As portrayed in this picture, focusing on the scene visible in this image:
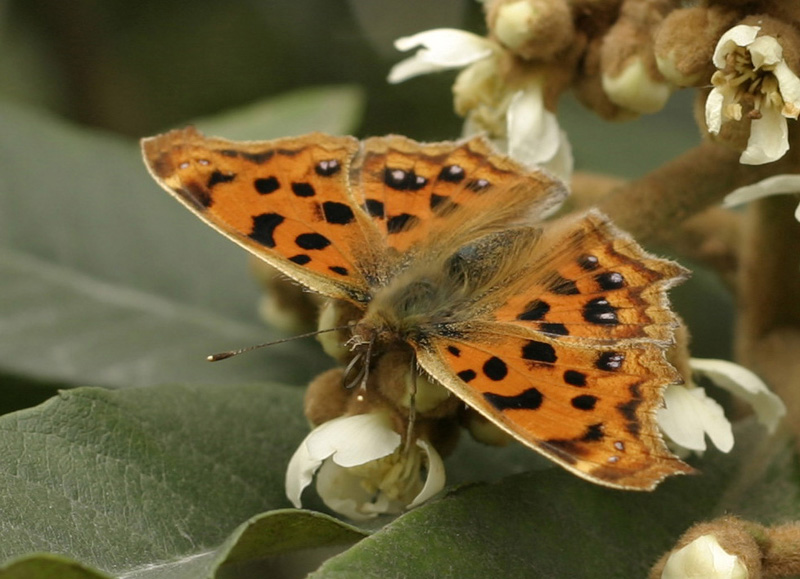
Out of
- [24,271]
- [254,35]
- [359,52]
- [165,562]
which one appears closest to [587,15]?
[165,562]

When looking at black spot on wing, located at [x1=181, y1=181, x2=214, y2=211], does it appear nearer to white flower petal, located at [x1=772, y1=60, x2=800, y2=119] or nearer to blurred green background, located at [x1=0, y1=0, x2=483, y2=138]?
white flower petal, located at [x1=772, y1=60, x2=800, y2=119]

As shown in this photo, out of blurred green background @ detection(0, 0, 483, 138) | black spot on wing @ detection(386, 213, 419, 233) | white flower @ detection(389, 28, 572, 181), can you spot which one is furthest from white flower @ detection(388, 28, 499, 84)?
blurred green background @ detection(0, 0, 483, 138)

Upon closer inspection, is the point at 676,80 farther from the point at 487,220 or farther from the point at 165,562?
the point at 165,562

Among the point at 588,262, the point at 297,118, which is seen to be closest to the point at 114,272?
the point at 297,118

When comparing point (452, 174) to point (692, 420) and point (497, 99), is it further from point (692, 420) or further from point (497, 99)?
point (692, 420)

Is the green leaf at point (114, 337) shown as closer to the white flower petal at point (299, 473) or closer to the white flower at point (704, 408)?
the white flower petal at point (299, 473)

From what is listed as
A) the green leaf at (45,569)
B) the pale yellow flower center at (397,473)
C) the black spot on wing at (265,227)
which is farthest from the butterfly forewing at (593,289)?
the green leaf at (45,569)
